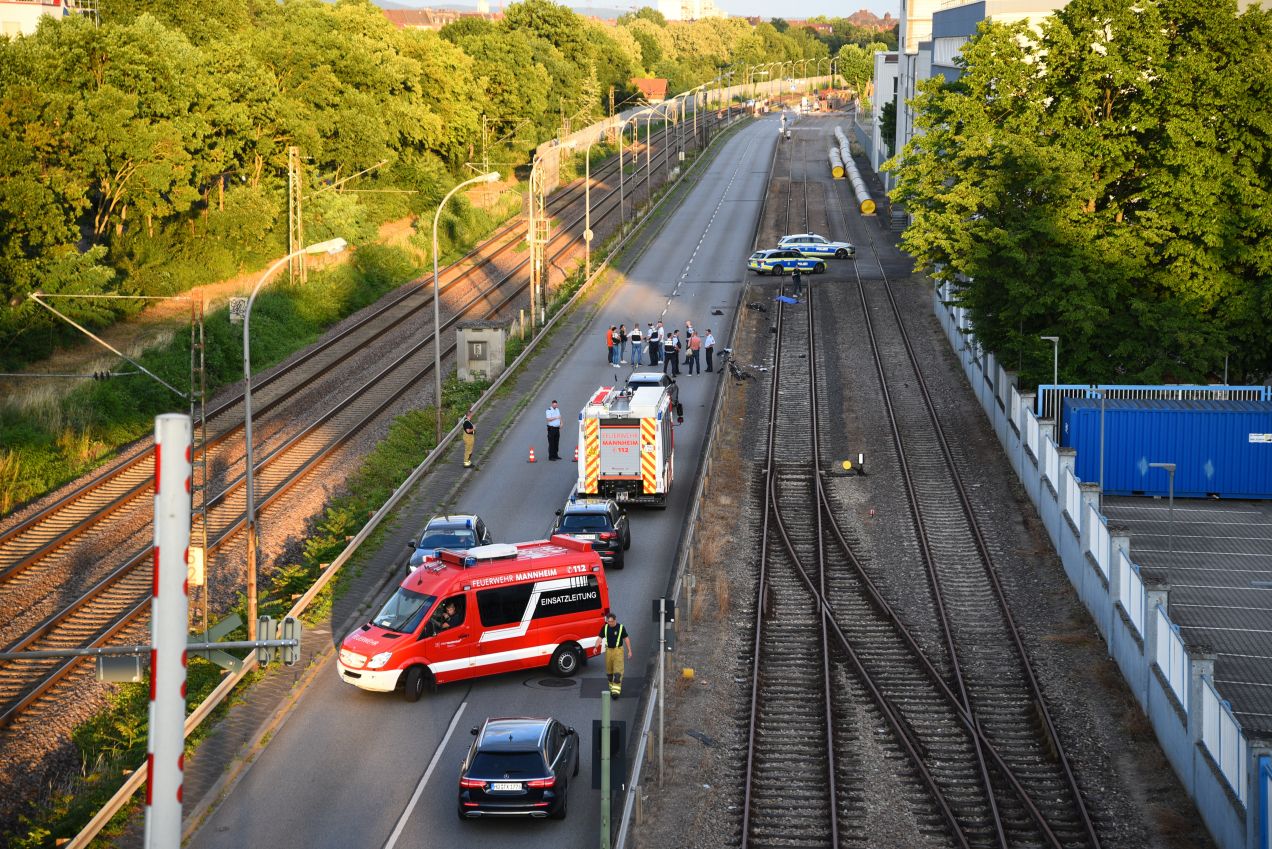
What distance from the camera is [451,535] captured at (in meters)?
30.8

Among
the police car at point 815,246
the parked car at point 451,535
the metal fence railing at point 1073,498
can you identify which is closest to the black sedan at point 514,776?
the parked car at point 451,535

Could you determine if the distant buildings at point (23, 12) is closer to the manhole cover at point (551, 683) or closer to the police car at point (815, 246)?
the police car at point (815, 246)

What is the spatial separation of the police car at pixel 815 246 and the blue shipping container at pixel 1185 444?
34.4 metres

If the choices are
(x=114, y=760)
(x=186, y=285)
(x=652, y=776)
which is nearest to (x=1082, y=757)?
(x=652, y=776)

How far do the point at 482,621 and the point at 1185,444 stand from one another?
70.6 feet

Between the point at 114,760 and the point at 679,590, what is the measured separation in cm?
1139

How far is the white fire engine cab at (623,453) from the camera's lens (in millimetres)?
35125

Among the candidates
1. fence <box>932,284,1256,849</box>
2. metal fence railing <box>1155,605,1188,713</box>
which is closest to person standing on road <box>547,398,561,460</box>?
fence <box>932,284,1256,849</box>

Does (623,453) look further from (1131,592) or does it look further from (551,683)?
(1131,592)

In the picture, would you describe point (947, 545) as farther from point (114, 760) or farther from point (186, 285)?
point (186, 285)

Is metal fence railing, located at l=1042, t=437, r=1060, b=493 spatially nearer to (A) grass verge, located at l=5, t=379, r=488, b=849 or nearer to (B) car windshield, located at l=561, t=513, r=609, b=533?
(B) car windshield, located at l=561, t=513, r=609, b=533

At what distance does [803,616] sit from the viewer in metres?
29.8

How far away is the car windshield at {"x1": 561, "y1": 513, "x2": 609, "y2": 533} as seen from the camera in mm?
31625

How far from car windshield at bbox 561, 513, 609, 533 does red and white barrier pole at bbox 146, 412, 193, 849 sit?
21.5 m
